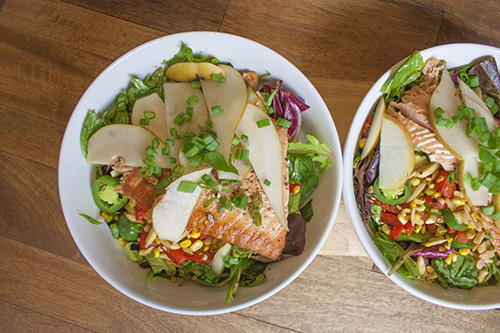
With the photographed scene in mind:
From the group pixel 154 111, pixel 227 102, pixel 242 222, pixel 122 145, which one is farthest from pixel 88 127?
pixel 242 222

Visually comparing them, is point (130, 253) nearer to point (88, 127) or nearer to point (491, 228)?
point (88, 127)

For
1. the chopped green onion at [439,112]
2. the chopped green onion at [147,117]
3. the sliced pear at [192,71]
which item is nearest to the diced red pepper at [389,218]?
the chopped green onion at [439,112]

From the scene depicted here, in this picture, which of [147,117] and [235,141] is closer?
[235,141]

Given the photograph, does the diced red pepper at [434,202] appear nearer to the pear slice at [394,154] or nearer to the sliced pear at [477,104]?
the pear slice at [394,154]

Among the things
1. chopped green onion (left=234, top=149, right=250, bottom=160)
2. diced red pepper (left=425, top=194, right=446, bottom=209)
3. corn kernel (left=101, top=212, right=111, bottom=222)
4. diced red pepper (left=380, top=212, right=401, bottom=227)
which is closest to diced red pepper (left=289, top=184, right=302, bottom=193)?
chopped green onion (left=234, top=149, right=250, bottom=160)

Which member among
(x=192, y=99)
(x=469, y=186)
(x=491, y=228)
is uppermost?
(x=192, y=99)
